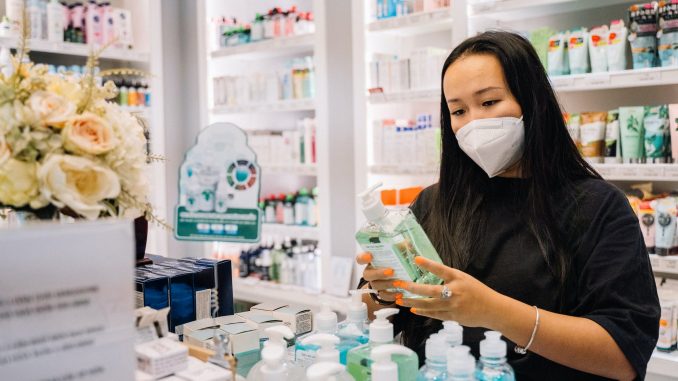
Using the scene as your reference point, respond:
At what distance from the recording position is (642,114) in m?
2.82

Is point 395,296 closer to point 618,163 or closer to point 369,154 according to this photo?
point 618,163

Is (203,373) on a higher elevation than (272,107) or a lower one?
lower

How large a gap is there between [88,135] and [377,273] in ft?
1.94

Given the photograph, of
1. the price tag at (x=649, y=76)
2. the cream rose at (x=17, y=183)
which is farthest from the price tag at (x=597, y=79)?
the cream rose at (x=17, y=183)

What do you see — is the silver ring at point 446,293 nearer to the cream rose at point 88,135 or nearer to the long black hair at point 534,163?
Result: the long black hair at point 534,163

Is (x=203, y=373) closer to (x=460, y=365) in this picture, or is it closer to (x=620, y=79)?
(x=460, y=365)

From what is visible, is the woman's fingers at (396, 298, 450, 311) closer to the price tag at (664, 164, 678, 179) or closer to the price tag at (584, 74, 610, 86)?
the price tag at (664, 164, 678, 179)

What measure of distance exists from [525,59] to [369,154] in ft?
7.98

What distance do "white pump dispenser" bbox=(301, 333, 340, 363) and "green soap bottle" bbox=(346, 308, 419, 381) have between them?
0.13ft

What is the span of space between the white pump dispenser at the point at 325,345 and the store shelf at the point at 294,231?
3.02 metres

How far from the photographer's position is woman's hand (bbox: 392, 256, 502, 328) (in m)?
1.12

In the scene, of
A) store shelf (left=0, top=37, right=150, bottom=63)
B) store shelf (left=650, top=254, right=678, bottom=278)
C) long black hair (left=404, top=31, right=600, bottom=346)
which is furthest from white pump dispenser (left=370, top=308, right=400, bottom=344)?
store shelf (left=0, top=37, right=150, bottom=63)

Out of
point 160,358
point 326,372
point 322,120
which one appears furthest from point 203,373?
point 322,120

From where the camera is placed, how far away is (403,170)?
3.66m
